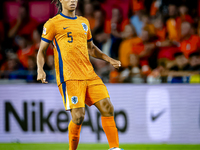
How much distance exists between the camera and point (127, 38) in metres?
7.64

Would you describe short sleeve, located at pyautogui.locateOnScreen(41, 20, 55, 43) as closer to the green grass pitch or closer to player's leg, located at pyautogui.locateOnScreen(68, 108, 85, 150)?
player's leg, located at pyautogui.locateOnScreen(68, 108, 85, 150)

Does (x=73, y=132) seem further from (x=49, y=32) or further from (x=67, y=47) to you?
(x=49, y=32)

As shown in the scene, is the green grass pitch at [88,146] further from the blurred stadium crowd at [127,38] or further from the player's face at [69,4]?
the player's face at [69,4]

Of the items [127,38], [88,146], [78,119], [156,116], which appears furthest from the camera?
[127,38]

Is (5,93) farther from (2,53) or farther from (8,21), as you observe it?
(8,21)

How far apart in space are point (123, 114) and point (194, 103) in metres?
1.42

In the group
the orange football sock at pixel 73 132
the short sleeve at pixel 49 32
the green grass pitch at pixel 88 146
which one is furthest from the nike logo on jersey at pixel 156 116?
the short sleeve at pixel 49 32

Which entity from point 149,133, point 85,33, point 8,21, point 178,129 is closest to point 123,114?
point 149,133

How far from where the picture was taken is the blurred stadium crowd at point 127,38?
6.79 meters

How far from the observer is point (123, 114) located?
665cm

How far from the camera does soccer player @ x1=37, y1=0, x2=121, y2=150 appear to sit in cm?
392

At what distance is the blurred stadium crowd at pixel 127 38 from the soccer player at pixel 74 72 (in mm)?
2705

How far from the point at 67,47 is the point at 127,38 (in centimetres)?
388

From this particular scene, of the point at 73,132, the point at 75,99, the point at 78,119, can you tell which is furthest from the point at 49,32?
the point at 73,132
